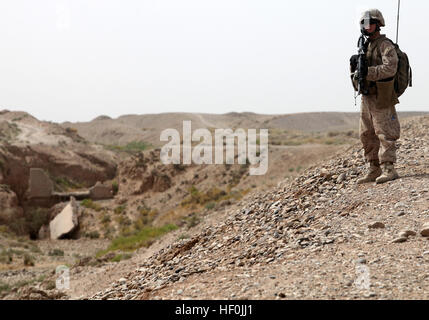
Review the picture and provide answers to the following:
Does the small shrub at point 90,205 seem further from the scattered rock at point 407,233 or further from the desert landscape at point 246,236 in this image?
the scattered rock at point 407,233

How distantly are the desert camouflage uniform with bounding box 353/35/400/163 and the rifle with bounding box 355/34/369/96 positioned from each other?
6cm

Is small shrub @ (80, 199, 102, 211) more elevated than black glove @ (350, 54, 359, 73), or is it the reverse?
black glove @ (350, 54, 359, 73)

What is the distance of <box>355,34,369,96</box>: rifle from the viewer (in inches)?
224

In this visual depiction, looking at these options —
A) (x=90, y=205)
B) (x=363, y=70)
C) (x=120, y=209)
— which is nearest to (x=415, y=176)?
(x=363, y=70)

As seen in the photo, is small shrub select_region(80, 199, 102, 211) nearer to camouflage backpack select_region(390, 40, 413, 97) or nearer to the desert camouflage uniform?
the desert camouflage uniform

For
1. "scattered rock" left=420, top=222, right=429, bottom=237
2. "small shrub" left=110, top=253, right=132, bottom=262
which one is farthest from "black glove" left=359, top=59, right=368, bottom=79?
"small shrub" left=110, top=253, right=132, bottom=262

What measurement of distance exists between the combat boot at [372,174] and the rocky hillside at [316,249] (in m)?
0.14

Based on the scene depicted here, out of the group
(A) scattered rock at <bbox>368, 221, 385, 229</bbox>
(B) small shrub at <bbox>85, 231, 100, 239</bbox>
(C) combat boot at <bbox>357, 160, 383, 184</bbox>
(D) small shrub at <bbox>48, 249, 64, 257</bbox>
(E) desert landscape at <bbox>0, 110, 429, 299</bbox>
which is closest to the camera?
(E) desert landscape at <bbox>0, 110, 429, 299</bbox>

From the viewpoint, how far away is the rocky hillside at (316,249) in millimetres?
3688

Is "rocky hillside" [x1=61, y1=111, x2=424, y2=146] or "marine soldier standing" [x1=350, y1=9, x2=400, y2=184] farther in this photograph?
"rocky hillside" [x1=61, y1=111, x2=424, y2=146]

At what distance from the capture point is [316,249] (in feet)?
14.8

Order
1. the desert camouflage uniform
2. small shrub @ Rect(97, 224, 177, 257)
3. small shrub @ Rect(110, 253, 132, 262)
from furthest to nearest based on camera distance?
small shrub @ Rect(97, 224, 177, 257), small shrub @ Rect(110, 253, 132, 262), the desert camouflage uniform
